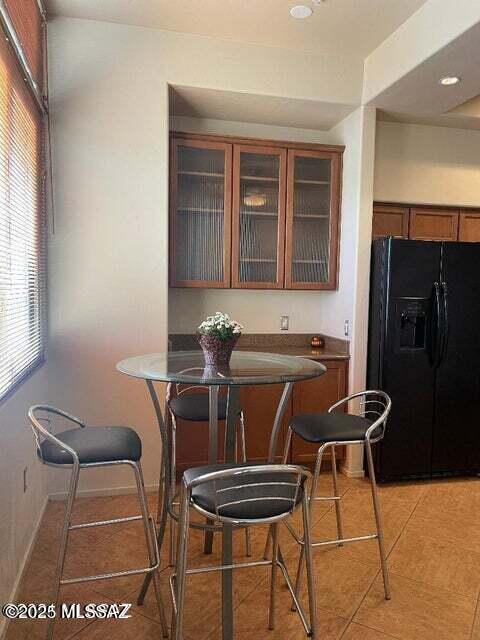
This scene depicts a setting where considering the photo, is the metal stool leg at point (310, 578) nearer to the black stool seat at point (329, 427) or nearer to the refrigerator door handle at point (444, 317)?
the black stool seat at point (329, 427)

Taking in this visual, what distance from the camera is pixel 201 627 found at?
74.3 inches

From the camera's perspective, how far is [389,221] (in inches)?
150

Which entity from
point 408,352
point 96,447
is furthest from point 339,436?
point 408,352

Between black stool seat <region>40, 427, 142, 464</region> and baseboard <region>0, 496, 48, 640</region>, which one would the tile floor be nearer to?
baseboard <region>0, 496, 48, 640</region>

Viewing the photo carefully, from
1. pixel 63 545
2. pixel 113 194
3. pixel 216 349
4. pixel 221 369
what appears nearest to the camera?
pixel 63 545

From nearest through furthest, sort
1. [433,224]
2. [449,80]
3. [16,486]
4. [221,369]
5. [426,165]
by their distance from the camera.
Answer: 1. [221,369]
2. [16,486]
3. [449,80]
4. [426,165]
5. [433,224]

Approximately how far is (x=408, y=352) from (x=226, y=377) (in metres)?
1.99

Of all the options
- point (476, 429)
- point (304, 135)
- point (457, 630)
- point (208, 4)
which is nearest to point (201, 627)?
point (457, 630)

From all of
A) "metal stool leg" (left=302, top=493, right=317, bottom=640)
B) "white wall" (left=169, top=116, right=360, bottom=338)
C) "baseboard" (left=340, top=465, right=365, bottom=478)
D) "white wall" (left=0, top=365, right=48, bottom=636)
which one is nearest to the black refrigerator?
"baseboard" (left=340, top=465, right=365, bottom=478)

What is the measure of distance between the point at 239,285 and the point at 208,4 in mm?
1768

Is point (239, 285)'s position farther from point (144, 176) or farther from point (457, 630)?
point (457, 630)

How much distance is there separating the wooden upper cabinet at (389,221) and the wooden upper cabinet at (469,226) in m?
0.49

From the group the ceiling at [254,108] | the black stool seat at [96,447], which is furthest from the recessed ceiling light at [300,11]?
the black stool seat at [96,447]

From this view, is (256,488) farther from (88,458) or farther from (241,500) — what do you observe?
(88,458)
